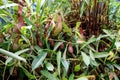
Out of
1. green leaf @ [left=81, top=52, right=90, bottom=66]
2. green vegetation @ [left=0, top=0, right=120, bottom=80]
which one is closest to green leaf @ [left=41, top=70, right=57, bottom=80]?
green vegetation @ [left=0, top=0, right=120, bottom=80]

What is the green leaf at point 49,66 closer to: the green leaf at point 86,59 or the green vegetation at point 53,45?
the green vegetation at point 53,45

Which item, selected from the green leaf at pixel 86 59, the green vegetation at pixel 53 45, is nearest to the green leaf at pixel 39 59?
the green vegetation at pixel 53 45

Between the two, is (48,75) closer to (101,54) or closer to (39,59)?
(39,59)

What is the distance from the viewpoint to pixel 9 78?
115 cm

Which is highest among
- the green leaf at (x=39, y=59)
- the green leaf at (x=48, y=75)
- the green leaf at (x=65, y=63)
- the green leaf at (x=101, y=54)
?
the green leaf at (x=39, y=59)

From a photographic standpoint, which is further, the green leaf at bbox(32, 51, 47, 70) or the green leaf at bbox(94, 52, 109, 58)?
the green leaf at bbox(94, 52, 109, 58)

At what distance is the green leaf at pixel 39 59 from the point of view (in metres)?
1.02

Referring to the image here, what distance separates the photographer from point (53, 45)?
3.75ft

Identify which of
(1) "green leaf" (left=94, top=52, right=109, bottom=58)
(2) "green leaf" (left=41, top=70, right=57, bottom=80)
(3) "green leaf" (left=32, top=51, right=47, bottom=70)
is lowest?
(2) "green leaf" (left=41, top=70, right=57, bottom=80)

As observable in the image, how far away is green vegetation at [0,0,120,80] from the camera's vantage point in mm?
1086

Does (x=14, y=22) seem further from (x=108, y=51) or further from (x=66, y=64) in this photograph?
(x=108, y=51)

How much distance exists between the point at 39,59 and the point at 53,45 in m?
0.11

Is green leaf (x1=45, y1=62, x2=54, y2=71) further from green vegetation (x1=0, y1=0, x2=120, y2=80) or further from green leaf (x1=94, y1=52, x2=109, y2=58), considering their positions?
green leaf (x1=94, y1=52, x2=109, y2=58)

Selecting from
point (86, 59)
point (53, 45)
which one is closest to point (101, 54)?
point (86, 59)
